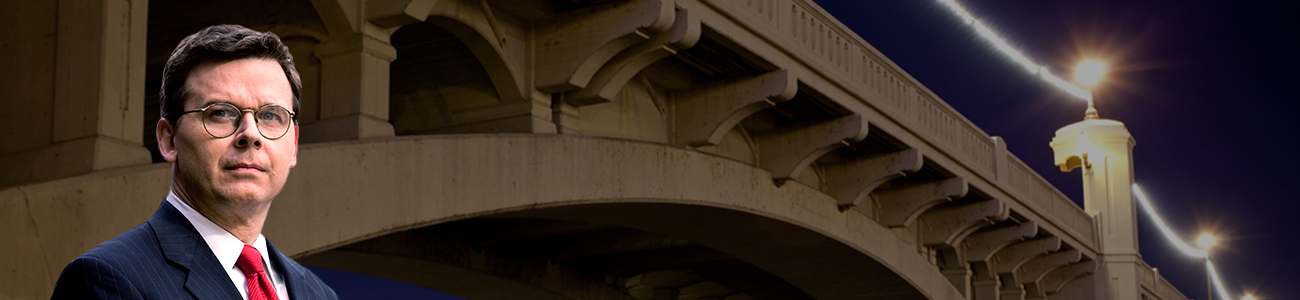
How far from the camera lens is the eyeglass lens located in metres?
2.03

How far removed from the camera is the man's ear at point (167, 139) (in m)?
2.08

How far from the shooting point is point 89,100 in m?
5.95

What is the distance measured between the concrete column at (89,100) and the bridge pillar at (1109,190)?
23.5 meters

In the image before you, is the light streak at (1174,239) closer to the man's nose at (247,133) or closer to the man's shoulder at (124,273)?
the man's nose at (247,133)

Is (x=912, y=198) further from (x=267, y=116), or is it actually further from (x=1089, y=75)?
(x=267, y=116)

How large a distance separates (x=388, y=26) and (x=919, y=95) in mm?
9752

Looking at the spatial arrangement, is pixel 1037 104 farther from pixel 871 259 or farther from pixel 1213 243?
pixel 871 259

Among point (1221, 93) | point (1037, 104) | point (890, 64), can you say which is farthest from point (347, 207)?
point (1221, 93)

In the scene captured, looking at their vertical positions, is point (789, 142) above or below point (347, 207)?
above

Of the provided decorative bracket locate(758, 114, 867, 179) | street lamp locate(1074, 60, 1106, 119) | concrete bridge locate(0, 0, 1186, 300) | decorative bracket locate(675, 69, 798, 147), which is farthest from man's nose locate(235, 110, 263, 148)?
street lamp locate(1074, 60, 1106, 119)

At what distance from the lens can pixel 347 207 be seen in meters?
7.47

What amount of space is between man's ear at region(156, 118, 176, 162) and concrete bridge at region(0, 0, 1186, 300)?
368 cm

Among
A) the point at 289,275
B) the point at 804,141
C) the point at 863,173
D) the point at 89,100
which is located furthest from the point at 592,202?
the point at 289,275

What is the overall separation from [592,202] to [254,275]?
8.66m
